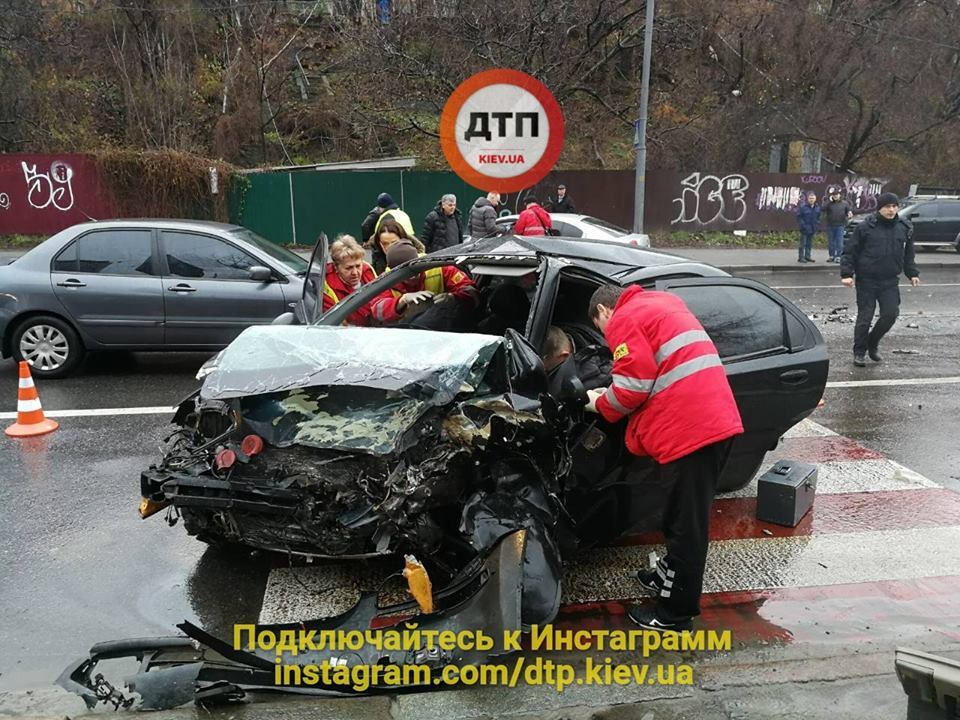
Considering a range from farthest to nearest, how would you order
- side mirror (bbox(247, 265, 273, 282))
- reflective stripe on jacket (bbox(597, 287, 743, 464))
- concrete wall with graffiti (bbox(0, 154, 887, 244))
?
concrete wall with graffiti (bbox(0, 154, 887, 244)) < side mirror (bbox(247, 265, 273, 282)) < reflective stripe on jacket (bbox(597, 287, 743, 464))

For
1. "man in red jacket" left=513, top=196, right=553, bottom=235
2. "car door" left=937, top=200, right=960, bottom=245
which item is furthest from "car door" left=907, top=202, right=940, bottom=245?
"man in red jacket" left=513, top=196, right=553, bottom=235

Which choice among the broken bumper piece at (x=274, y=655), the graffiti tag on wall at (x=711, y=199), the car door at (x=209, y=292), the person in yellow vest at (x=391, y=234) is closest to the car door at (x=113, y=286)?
the car door at (x=209, y=292)

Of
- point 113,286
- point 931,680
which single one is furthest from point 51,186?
point 931,680

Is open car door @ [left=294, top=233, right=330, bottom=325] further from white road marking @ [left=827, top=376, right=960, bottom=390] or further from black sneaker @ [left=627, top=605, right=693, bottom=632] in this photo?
white road marking @ [left=827, top=376, right=960, bottom=390]

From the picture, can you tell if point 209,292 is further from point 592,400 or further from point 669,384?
point 669,384

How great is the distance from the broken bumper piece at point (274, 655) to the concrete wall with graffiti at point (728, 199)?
21.7 metres

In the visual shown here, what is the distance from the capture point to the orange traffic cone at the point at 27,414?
20.2 feet

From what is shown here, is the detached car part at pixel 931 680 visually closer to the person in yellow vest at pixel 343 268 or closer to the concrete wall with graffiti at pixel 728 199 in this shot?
the person in yellow vest at pixel 343 268

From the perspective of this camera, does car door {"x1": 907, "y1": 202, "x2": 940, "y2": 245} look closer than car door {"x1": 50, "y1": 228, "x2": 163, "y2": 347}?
No

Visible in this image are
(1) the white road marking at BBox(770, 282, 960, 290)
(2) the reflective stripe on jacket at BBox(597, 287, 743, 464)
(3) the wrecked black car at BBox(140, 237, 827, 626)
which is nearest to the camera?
(2) the reflective stripe on jacket at BBox(597, 287, 743, 464)

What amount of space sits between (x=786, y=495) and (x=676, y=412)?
1851mm

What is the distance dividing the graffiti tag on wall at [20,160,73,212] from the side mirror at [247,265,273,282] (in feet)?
54.0

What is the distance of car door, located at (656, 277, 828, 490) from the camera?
4.41 m

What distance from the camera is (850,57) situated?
26.7m
